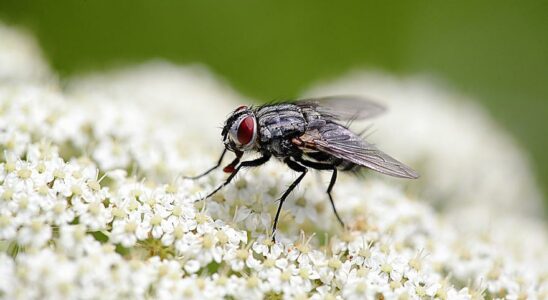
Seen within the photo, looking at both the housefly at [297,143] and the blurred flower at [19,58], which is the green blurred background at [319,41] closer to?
the blurred flower at [19,58]

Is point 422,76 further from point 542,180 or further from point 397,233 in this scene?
point 397,233

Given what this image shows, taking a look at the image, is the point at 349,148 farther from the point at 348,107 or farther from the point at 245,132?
the point at 348,107

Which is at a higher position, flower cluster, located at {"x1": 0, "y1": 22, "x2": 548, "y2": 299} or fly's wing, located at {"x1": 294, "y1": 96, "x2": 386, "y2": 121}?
fly's wing, located at {"x1": 294, "y1": 96, "x2": 386, "y2": 121}

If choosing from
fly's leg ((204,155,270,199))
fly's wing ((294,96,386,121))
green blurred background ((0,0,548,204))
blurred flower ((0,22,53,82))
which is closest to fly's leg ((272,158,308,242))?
fly's leg ((204,155,270,199))

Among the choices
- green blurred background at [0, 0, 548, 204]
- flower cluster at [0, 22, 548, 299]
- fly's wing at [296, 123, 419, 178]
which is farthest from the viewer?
green blurred background at [0, 0, 548, 204]

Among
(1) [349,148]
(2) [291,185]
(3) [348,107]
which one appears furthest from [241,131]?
(3) [348,107]

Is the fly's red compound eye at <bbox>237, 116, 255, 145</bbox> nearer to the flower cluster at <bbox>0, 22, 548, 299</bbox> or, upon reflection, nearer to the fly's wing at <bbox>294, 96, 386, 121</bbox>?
the flower cluster at <bbox>0, 22, 548, 299</bbox>
